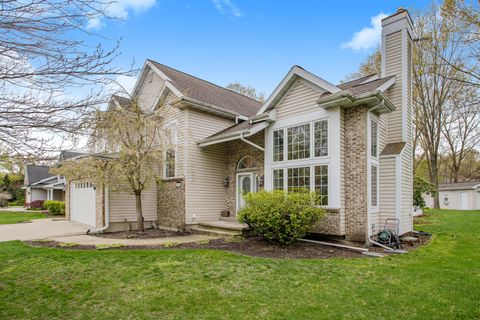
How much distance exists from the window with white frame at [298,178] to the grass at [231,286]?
2959 millimetres

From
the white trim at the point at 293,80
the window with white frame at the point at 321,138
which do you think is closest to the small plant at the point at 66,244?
the white trim at the point at 293,80

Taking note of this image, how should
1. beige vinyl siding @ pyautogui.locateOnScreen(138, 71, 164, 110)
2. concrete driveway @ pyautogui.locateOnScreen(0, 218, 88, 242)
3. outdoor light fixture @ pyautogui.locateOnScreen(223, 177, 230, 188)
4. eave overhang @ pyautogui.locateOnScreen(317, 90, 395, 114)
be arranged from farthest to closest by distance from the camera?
1. beige vinyl siding @ pyautogui.locateOnScreen(138, 71, 164, 110)
2. outdoor light fixture @ pyautogui.locateOnScreen(223, 177, 230, 188)
3. concrete driveway @ pyautogui.locateOnScreen(0, 218, 88, 242)
4. eave overhang @ pyautogui.locateOnScreen(317, 90, 395, 114)

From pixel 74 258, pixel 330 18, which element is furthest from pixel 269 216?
pixel 330 18

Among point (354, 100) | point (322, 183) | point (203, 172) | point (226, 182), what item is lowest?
point (226, 182)

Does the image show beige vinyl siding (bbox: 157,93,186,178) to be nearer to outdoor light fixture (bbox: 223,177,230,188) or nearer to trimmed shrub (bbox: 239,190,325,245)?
outdoor light fixture (bbox: 223,177,230,188)

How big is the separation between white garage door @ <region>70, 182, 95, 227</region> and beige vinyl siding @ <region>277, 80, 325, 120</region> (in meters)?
9.32

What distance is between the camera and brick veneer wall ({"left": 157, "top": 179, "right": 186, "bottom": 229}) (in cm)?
1171

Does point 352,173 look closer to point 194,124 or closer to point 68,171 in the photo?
point 194,124

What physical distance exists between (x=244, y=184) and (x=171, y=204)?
321cm

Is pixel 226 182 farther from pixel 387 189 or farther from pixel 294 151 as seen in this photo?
pixel 387 189

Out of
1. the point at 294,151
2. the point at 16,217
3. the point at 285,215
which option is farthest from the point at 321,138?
the point at 16,217

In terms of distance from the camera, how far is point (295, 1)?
11812 mm

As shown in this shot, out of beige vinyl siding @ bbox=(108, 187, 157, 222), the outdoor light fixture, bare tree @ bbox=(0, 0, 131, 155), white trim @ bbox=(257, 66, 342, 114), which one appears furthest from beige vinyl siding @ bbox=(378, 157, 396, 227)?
beige vinyl siding @ bbox=(108, 187, 157, 222)

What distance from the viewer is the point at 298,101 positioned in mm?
9531
